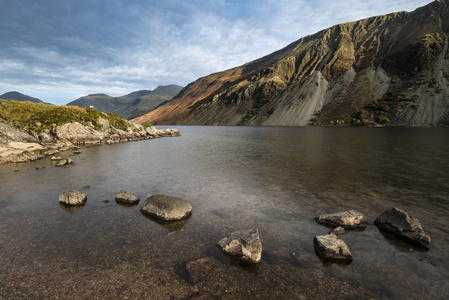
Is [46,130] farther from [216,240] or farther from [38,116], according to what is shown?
[216,240]

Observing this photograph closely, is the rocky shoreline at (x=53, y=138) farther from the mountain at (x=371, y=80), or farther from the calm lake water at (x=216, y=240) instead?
the mountain at (x=371, y=80)

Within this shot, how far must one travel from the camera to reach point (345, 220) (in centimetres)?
1073

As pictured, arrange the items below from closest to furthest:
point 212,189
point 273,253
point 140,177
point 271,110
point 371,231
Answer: point 273,253, point 371,231, point 212,189, point 140,177, point 271,110

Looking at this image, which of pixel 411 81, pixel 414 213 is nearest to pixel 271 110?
pixel 411 81

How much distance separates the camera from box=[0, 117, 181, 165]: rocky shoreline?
31.2 meters

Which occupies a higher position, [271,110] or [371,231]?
[271,110]

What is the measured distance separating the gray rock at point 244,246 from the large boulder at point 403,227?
253 inches

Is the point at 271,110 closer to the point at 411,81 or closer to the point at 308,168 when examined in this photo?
the point at 411,81

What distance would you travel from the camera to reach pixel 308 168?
80.1 ft

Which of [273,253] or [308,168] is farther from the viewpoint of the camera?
[308,168]

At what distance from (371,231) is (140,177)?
18839 mm

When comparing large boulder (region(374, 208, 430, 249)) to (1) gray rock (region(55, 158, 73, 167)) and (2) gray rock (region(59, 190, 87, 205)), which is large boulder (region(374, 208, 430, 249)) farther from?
(1) gray rock (region(55, 158, 73, 167))

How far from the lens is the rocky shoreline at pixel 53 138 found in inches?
1229

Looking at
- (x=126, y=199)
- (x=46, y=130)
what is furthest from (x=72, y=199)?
(x=46, y=130)
